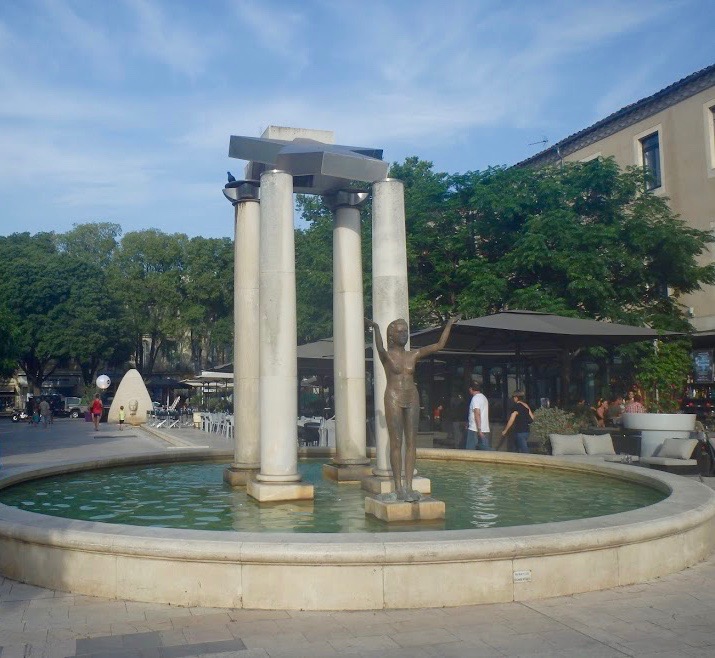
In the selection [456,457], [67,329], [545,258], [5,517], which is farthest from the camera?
[67,329]

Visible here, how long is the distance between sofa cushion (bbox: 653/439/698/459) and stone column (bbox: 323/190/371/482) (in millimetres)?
5280

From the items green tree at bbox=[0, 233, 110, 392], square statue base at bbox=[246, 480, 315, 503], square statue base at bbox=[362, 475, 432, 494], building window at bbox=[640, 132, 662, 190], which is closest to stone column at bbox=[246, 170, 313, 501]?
square statue base at bbox=[246, 480, 315, 503]

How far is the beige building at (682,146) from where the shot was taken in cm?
2917

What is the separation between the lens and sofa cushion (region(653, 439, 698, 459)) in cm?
1273

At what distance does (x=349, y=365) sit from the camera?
37.8ft

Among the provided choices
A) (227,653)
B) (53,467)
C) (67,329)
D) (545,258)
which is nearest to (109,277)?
(67,329)

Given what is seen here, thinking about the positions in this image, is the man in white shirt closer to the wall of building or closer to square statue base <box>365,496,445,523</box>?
square statue base <box>365,496,445,523</box>

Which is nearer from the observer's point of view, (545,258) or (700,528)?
(700,528)

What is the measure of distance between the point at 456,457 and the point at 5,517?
28.9 feet

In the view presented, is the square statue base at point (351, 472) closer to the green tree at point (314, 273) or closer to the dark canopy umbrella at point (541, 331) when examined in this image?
the dark canopy umbrella at point (541, 331)

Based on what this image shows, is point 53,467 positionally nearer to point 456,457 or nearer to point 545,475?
point 456,457

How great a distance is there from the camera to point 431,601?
5.90 meters

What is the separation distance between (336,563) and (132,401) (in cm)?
3773

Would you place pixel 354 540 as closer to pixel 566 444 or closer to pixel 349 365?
pixel 349 365
